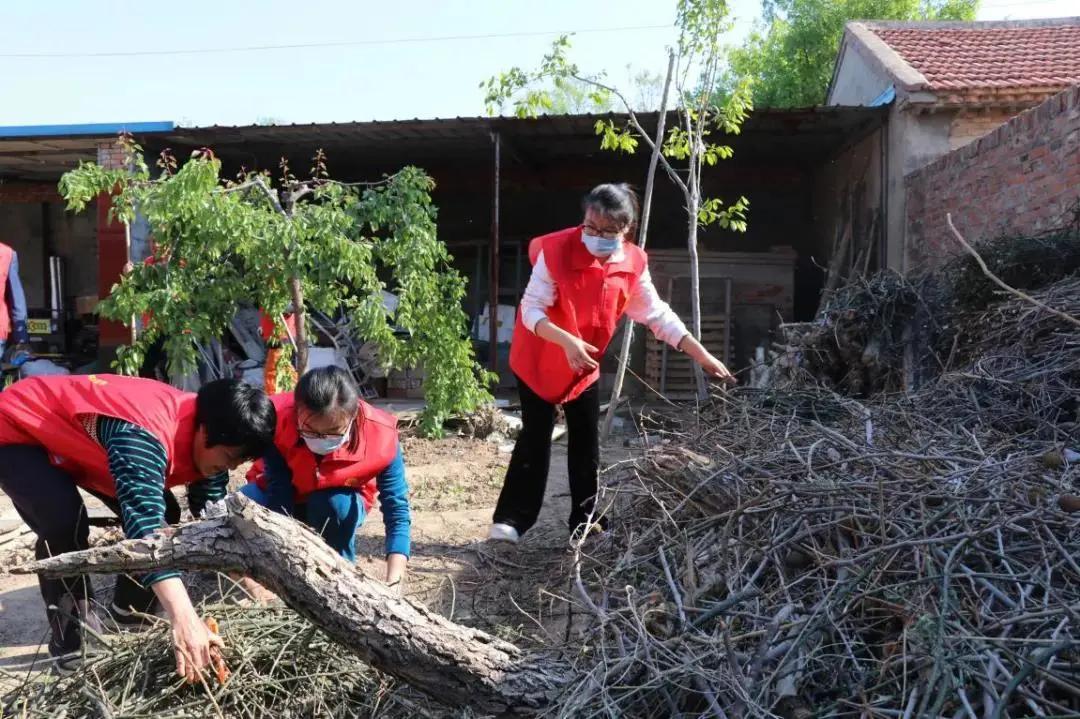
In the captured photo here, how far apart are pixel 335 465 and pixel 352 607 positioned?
1.04m

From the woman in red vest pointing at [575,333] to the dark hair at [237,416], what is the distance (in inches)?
46.9

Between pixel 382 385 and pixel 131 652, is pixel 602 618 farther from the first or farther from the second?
pixel 382 385

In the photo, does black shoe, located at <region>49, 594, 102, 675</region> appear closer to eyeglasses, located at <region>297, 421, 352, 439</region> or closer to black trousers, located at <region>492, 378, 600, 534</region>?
eyeglasses, located at <region>297, 421, 352, 439</region>

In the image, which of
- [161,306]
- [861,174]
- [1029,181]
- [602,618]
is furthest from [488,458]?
[861,174]

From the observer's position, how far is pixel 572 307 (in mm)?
3598

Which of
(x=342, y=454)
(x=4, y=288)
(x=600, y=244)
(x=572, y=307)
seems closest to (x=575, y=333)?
(x=572, y=307)

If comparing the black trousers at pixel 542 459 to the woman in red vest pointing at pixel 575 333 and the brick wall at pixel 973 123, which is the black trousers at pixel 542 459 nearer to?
the woman in red vest pointing at pixel 575 333

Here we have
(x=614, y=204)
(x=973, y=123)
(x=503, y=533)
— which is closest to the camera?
(x=614, y=204)

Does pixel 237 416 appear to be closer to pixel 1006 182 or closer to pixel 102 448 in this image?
pixel 102 448

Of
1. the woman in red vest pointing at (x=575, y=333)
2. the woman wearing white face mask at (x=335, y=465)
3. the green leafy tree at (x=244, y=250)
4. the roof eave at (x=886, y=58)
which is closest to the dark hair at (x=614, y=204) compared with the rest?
the woman in red vest pointing at (x=575, y=333)

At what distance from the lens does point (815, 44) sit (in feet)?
71.7

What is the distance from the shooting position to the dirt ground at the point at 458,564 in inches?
122

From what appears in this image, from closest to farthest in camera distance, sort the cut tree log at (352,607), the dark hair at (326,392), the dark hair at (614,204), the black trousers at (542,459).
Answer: the cut tree log at (352,607) → the dark hair at (326,392) → the dark hair at (614,204) → the black trousers at (542,459)

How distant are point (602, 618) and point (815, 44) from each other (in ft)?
74.4
